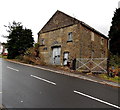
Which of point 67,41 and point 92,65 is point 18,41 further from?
point 92,65

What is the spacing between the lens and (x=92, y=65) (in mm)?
15453

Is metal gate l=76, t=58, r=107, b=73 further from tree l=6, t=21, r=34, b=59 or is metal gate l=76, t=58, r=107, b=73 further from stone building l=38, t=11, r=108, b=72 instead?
tree l=6, t=21, r=34, b=59

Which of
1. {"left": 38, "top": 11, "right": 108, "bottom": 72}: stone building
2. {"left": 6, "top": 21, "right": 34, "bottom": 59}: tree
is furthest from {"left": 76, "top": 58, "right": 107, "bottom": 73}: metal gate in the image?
{"left": 6, "top": 21, "right": 34, "bottom": 59}: tree

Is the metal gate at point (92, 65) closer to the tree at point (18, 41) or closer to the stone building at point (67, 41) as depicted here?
the stone building at point (67, 41)

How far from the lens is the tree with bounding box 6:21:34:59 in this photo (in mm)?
24938

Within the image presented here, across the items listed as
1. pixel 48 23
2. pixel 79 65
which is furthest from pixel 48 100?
pixel 48 23

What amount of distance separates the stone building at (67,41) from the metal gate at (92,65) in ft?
5.26

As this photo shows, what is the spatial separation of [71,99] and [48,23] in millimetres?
18465

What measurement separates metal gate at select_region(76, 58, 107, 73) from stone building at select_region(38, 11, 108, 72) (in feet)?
5.26

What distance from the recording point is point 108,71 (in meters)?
12.7

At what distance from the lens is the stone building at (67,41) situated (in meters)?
17.5

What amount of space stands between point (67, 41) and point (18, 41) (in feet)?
36.3

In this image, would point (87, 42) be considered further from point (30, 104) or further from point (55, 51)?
point (30, 104)

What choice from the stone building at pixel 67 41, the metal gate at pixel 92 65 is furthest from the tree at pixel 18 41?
the metal gate at pixel 92 65
